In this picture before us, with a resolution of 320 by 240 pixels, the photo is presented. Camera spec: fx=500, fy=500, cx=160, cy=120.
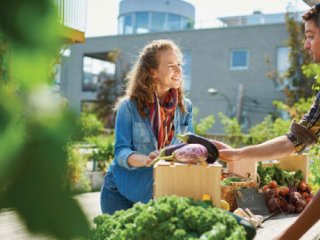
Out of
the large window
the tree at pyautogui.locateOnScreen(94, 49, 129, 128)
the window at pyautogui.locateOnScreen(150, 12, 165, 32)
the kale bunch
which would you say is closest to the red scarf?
the tree at pyautogui.locateOnScreen(94, 49, 129, 128)

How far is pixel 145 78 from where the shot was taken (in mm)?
2439

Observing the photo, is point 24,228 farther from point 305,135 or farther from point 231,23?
point 231,23

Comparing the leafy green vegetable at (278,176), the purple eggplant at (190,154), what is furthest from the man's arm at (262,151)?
the leafy green vegetable at (278,176)

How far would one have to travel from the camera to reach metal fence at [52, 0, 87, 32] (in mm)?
305

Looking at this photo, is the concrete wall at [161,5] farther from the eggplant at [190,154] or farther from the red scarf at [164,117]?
the red scarf at [164,117]

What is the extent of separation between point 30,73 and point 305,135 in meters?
2.04

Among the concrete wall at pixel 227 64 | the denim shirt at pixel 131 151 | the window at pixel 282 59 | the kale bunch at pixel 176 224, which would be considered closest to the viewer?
the kale bunch at pixel 176 224

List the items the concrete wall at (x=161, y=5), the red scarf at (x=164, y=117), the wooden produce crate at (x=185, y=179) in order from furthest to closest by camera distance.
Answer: the red scarf at (x=164, y=117), the wooden produce crate at (x=185, y=179), the concrete wall at (x=161, y=5)

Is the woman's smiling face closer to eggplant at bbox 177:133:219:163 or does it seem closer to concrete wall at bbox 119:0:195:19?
eggplant at bbox 177:133:219:163

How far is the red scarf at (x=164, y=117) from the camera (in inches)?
92.6

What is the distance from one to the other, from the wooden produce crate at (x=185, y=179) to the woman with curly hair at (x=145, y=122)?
25 cm

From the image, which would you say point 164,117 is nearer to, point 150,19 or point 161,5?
point 150,19

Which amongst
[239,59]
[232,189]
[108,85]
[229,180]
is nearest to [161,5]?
[232,189]

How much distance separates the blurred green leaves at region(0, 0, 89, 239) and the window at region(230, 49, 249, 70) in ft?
74.5
